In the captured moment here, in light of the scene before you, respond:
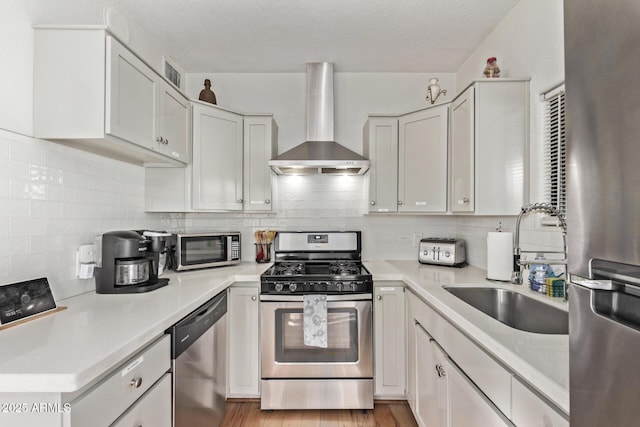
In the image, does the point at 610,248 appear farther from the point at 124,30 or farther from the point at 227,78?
the point at 227,78

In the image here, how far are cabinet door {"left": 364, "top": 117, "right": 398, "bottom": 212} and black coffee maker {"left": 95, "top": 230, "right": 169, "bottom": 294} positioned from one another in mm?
1738

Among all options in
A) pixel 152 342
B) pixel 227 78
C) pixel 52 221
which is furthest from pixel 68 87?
pixel 227 78

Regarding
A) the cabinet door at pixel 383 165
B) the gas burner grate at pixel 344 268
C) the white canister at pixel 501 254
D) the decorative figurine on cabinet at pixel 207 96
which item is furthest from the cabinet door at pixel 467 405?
the decorative figurine on cabinet at pixel 207 96

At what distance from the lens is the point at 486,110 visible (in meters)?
2.02

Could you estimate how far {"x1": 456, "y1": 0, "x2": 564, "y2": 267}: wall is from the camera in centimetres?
175

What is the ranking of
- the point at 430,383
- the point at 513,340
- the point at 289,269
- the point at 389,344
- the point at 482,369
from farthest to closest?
the point at 289,269 → the point at 389,344 → the point at 430,383 → the point at 482,369 → the point at 513,340

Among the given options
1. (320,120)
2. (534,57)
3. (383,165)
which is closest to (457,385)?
(383,165)

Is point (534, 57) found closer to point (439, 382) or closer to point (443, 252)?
point (443, 252)

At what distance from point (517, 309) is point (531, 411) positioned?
3.14 ft

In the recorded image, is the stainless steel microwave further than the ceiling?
Yes

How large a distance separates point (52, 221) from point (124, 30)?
1.33 metres

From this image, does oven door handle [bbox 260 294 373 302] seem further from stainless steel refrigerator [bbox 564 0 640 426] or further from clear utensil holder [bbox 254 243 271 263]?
stainless steel refrigerator [bbox 564 0 640 426]

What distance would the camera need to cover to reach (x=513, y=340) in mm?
1077

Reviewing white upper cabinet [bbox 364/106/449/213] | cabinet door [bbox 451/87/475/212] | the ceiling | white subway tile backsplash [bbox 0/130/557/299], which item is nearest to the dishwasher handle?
white subway tile backsplash [bbox 0/130/557/299]
